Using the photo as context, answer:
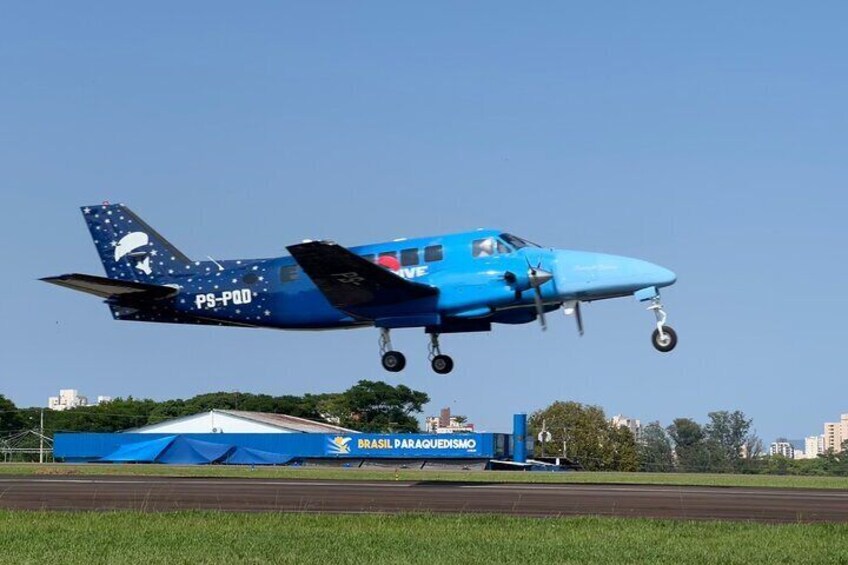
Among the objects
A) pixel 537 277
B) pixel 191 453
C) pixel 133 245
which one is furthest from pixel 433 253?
pixel 191 453

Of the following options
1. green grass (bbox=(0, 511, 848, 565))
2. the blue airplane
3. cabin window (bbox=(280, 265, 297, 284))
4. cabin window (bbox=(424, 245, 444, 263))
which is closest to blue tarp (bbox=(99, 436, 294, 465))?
the blue airplane

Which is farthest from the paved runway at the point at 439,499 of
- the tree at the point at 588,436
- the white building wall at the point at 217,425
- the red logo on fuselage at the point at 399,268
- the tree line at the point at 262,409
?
the tree line at the point at 262,409

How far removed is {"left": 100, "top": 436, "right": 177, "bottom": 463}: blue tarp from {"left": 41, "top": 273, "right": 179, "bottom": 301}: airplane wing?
131 ft

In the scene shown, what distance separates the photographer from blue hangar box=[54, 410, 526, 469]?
87625mm

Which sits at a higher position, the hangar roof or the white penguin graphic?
the white penguin graphic

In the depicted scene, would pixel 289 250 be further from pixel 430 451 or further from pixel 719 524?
pixel 430 451

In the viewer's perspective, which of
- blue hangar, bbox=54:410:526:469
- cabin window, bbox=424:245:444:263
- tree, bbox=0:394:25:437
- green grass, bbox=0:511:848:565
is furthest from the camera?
tree, bbox=0:394:25:437

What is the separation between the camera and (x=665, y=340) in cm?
4188

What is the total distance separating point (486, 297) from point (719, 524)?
1825 centimetres

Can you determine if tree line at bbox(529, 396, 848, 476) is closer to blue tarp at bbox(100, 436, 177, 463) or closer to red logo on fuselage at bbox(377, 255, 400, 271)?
blue tarp at bbox(100, 436, 177, 463)

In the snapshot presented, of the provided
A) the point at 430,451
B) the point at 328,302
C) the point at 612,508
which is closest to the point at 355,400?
the point at 430,451

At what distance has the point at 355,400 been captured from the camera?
171m

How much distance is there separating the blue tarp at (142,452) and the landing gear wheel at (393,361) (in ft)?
148

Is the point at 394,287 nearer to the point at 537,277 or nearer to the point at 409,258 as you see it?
the point at 409,258
